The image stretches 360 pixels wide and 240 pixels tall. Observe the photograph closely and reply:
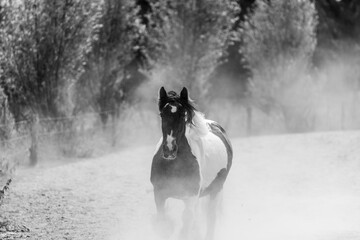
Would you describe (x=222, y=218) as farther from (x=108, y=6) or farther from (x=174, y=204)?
(x=108, y=6)

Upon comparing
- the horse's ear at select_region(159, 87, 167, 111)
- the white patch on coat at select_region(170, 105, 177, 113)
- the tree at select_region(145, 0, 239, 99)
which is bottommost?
the white patch on coat at select_region(170, 105, 177, 113)

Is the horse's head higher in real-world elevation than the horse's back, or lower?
higher

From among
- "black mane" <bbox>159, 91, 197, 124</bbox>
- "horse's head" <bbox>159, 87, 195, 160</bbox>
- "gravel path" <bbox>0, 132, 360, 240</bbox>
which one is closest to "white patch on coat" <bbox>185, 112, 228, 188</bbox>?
"black mane" <bbox>159, 91, 197, 124</bbox>

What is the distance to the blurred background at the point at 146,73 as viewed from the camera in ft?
60.4

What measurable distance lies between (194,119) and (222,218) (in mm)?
2019

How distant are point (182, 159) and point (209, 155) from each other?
0.76 m

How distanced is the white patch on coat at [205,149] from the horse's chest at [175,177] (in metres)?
0.21

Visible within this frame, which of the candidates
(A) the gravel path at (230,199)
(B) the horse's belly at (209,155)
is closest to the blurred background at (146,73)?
(A) the gravel path at (230,199)

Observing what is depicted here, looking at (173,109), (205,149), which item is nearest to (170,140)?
(173,109)

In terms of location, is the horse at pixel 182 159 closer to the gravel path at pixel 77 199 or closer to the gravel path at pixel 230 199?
the gravel path at pixel 230 199

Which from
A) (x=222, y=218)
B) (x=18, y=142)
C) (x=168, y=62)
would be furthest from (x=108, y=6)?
(x=222, y=218)

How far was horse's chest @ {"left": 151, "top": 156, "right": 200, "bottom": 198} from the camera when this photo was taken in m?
7.32

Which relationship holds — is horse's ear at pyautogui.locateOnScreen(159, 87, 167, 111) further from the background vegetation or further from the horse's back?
the background vegetation

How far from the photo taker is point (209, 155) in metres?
8.08
